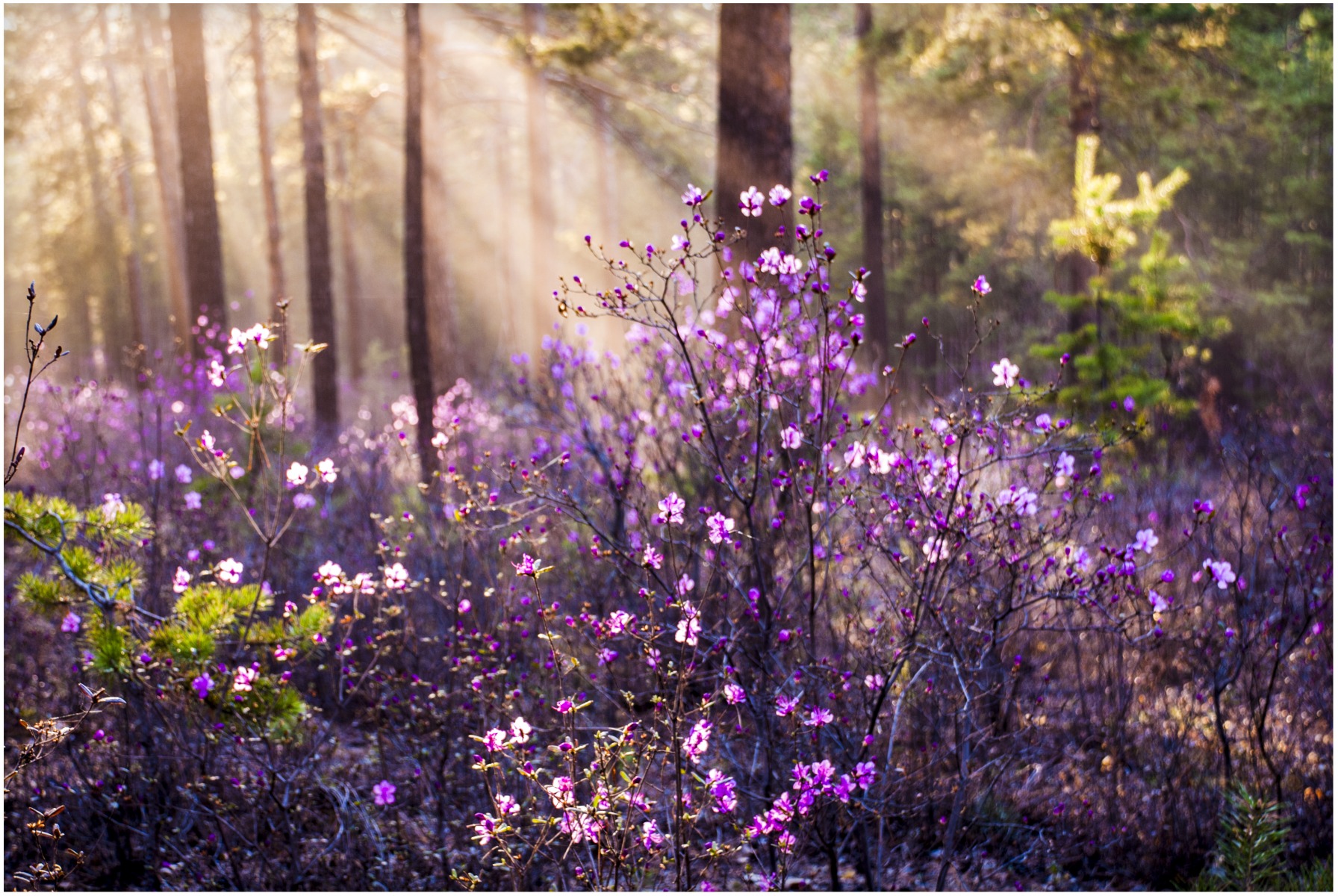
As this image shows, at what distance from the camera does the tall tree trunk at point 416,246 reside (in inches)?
292

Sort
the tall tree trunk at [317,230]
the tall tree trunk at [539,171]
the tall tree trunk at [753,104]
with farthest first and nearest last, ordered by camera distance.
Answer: the tall tree trunk at [539,171], the tall tree trunk at [317,230], the tall tree trunk at [753,104]

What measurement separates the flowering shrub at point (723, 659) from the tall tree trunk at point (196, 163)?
579cm

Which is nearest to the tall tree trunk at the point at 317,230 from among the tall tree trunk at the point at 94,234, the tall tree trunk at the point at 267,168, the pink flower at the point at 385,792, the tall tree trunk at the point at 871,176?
the tall tree trunk at the point at 267,168

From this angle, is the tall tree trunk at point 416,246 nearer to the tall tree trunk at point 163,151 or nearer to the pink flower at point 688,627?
the pink flower at point 688,627

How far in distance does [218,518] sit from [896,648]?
4.80m

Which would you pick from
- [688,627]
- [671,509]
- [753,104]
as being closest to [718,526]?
[671,509]

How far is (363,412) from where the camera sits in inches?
496

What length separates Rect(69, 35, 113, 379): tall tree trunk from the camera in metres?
18.5

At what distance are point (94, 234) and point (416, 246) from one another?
22.3 m

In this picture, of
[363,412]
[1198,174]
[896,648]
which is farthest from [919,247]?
[896,648]

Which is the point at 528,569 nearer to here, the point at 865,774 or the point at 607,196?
the point at 865,774

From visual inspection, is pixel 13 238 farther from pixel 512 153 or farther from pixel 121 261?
pixel 512 153

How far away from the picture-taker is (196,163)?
929cm

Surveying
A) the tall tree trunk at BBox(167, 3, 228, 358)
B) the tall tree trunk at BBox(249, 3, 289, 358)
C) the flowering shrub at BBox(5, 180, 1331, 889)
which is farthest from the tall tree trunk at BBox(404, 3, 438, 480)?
the tall tree trunk at BBox(249, 3, 289, 358)
